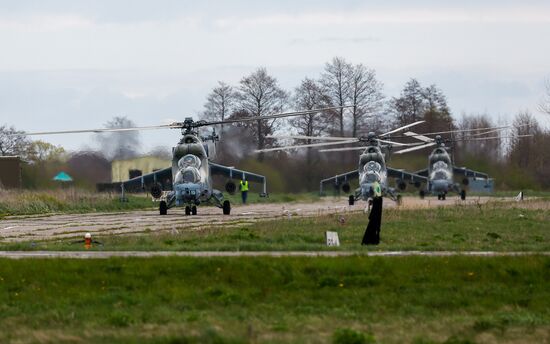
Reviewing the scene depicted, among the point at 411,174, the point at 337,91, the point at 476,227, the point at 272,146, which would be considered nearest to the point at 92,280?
the point at 476,227

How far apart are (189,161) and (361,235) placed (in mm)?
18005

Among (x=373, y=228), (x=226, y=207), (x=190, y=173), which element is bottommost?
(x=373, y=228)

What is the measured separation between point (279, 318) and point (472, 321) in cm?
299

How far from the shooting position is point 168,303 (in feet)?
61.4

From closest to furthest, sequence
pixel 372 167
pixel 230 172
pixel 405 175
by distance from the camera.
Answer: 1. pixel 230 172
2. pixel 372 167
3. pixel 405 175

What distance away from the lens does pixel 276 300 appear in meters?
19.1

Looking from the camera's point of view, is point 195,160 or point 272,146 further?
point 272,146

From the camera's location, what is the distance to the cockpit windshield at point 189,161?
47.6 meters

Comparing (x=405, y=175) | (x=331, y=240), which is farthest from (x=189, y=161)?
(x=405, y=175)

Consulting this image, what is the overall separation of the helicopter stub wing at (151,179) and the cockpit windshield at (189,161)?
595 cm

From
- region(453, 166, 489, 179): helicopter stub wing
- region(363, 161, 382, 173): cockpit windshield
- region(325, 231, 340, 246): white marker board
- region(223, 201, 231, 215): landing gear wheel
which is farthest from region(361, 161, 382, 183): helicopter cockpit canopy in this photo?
region(325, 231, 340, 246): white marker board

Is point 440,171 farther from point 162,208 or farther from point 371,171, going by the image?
point 162,208

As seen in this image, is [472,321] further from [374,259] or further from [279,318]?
[374,259]

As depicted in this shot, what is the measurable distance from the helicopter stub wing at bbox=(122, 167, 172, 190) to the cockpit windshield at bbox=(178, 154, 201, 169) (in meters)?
5.95
